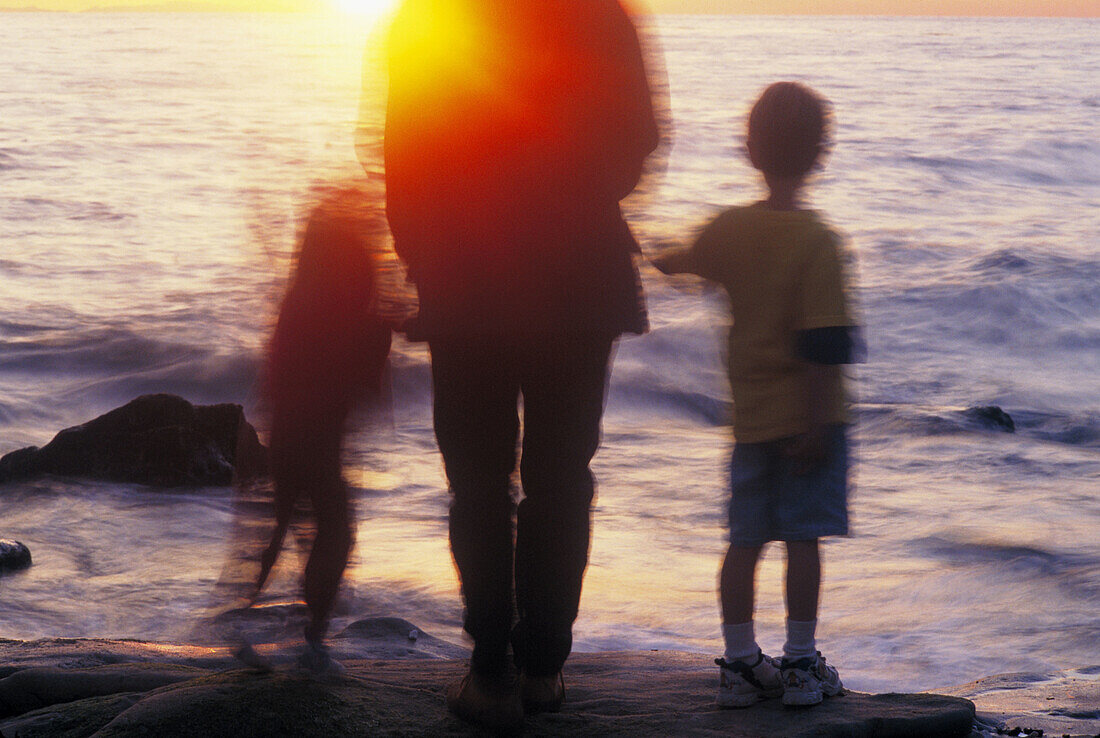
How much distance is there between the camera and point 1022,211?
2075cm

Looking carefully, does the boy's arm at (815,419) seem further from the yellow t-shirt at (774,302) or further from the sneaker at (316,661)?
the sneaker at (316,661)

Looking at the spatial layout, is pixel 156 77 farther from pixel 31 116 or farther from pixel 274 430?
pixel 274 430

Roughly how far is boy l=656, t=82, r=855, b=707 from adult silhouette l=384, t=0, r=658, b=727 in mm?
375

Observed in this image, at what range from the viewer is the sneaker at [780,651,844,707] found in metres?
2.40

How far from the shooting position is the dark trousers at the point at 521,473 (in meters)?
2.16

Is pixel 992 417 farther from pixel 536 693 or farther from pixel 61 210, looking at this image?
pixel 61 210

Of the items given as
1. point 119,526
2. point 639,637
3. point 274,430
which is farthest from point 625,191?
point 119,526

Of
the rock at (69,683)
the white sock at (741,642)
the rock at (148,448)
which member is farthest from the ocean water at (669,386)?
the white sock at (741,642)

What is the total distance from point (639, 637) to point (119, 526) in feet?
10.6

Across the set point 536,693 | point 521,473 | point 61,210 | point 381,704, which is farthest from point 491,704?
point 61,210

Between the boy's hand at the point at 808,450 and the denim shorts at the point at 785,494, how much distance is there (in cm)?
2

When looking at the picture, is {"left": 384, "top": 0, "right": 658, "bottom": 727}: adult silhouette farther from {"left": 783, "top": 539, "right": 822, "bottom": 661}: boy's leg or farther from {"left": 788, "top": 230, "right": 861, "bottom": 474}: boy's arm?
{"left": 783, "top": 539, "right": 822, "bottom": 661}: boy's leg

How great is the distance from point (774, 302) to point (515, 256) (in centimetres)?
64

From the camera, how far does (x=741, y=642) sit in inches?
98.0
